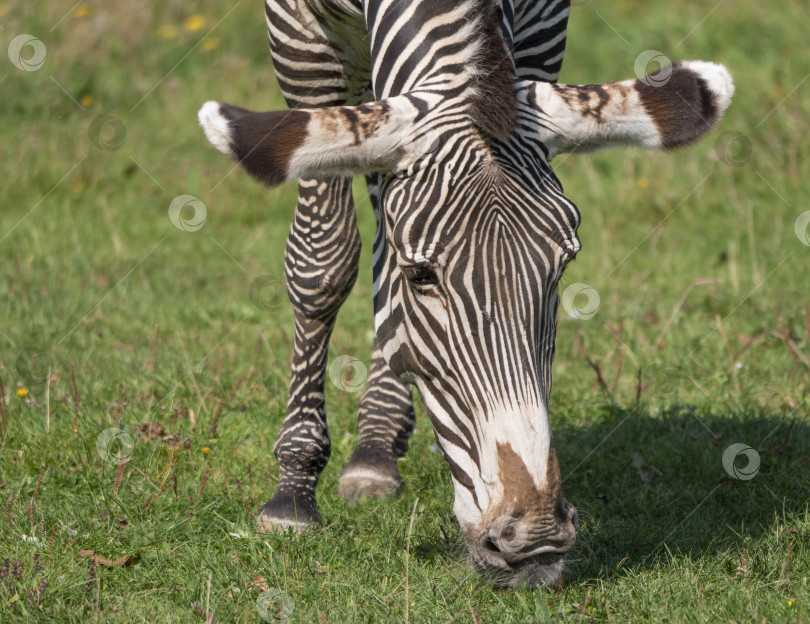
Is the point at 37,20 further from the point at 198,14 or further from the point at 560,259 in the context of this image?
the point at 560,259

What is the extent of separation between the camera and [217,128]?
124 inches

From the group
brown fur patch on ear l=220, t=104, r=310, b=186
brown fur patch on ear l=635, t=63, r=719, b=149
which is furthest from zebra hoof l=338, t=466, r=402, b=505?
brown fur patch on ear l=635, t=63, r=719, b=149

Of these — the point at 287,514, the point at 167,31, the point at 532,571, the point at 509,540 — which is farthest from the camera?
the point at 167,31

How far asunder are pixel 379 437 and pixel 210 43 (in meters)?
7.80

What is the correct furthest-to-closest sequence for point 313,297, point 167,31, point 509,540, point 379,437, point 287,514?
point 167,31, point 379,437, point 313,297, point 287,514, point 509,540

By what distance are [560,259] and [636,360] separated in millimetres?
3293

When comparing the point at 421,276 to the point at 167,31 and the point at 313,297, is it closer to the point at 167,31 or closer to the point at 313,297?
the point at 313,297

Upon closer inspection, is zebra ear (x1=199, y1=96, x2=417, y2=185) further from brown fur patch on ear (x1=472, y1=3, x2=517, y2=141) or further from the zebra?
brown fur patch on ear (x1=472, y1=3, x2=517, y2=141)

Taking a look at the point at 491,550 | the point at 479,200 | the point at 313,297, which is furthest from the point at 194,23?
the point at 491,550

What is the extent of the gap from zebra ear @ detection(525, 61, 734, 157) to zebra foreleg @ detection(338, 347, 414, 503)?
6.99 ft

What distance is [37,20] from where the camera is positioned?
1110cm

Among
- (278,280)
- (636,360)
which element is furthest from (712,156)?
(278,280)

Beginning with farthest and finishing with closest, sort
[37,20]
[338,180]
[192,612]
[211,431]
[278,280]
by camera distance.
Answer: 1. [37,20]
2. [278,280]
3. [211,431]
4. [338,180]
5. [192,612]

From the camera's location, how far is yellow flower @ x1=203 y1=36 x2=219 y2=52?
1149 cm
